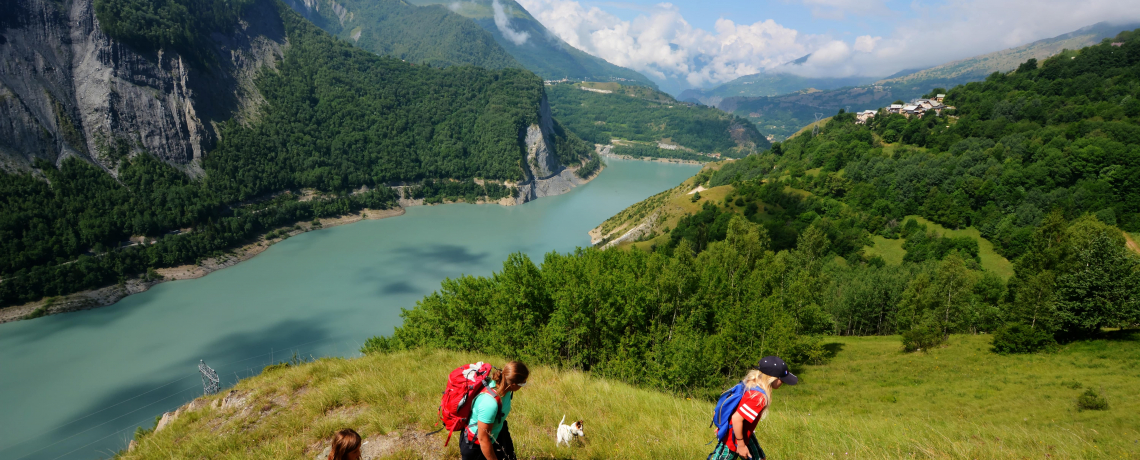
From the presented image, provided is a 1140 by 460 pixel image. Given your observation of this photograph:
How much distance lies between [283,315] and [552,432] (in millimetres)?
48711

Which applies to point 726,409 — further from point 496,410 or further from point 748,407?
point 496,410

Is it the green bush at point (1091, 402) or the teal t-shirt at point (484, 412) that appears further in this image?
the green bush at point (1091, 402)

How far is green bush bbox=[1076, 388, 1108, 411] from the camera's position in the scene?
11.6 meters

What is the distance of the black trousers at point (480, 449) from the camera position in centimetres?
426

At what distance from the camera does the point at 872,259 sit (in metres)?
41.1

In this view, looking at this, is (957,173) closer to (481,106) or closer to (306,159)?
(306,159)

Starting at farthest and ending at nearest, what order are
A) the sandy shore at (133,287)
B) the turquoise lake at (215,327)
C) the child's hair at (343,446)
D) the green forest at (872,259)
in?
1. the sandy shore at (133,287)
2. the turquoise lake at (215,327)
3. the green forest at (872,259)
4. the child's hair at (343,446)

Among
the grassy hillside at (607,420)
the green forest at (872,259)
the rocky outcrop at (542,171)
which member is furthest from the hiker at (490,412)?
the rocky outcrop at (542,171)

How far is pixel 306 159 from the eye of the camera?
87.9 m

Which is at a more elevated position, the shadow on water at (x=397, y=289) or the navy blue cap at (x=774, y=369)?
the navy blue cap at (x=774, y=369)

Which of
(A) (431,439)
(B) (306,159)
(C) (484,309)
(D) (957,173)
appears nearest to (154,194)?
(B) (306,159)

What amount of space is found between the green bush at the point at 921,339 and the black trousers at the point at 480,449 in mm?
23470

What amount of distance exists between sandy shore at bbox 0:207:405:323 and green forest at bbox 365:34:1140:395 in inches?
1802

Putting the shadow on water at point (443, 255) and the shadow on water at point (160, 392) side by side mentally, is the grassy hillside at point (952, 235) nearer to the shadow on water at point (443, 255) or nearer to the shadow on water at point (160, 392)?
the shadow on water at point (443, 255)
